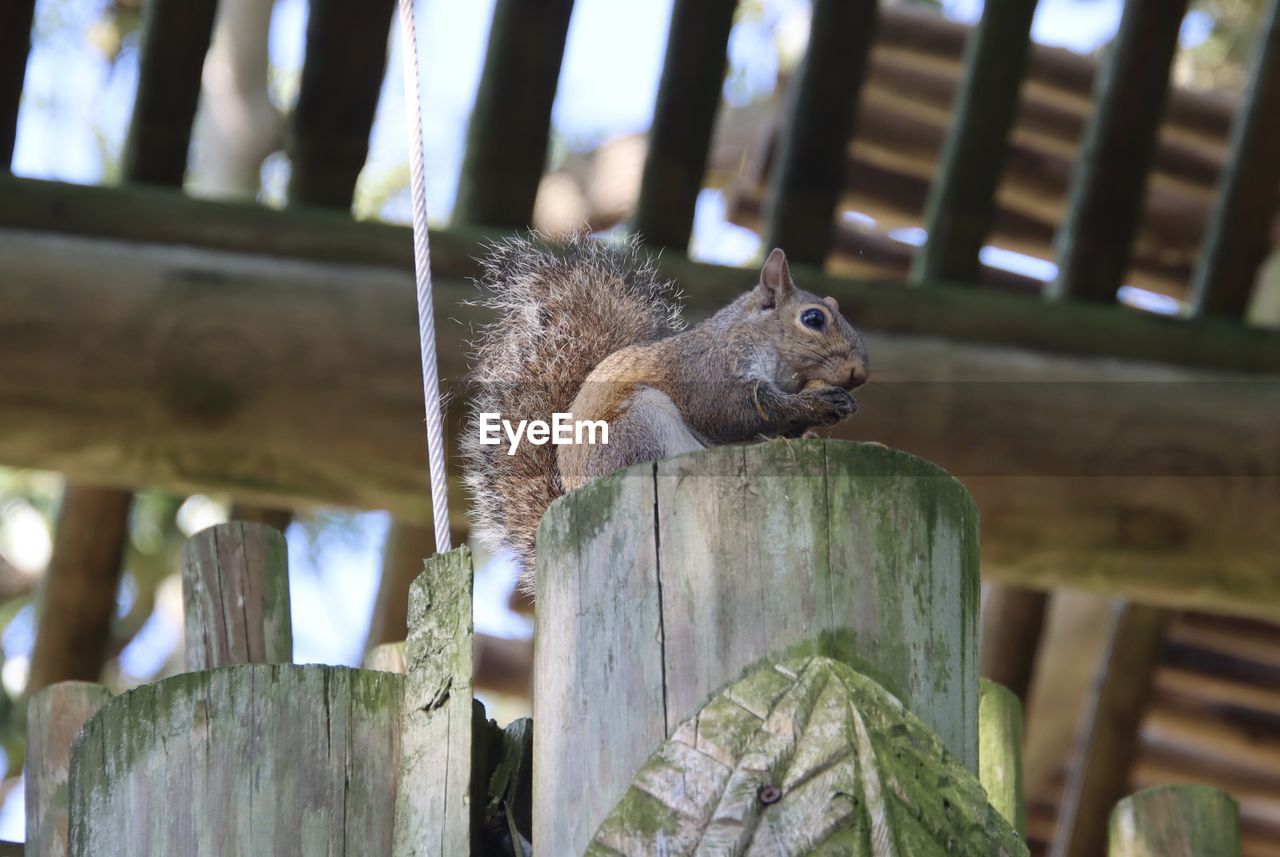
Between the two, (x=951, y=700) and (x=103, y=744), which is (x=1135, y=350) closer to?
(x=951, y=700)

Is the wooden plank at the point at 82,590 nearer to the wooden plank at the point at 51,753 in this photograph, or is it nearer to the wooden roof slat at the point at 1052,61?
the wooden plank at the point at 51,753

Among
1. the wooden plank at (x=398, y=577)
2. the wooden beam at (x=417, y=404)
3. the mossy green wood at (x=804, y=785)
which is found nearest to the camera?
the mossy green wood at (x=804, y=785)

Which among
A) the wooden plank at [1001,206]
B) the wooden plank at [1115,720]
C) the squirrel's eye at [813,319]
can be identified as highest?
the wooden plank at [1001,206]

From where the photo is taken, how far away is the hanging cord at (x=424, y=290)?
1.62m

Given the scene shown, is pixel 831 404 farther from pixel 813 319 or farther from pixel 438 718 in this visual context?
pixel 438 718

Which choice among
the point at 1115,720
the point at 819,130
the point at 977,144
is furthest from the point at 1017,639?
the point at 819,130

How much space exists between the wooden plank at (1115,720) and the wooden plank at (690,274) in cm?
97

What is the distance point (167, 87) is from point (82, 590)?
1059 mm

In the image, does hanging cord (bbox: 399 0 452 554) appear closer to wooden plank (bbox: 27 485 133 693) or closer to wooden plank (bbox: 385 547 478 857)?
wooden plank (bbox: 385 547 478 857)

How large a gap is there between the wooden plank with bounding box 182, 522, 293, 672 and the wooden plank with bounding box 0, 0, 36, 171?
1.47m

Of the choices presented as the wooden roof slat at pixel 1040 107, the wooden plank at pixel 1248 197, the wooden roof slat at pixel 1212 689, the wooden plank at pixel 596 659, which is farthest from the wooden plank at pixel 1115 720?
the wooden plank at pixel 596 659

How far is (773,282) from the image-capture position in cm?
264

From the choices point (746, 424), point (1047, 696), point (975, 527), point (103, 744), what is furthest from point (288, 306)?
point (1047, 696)

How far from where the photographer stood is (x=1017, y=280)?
4.57m
